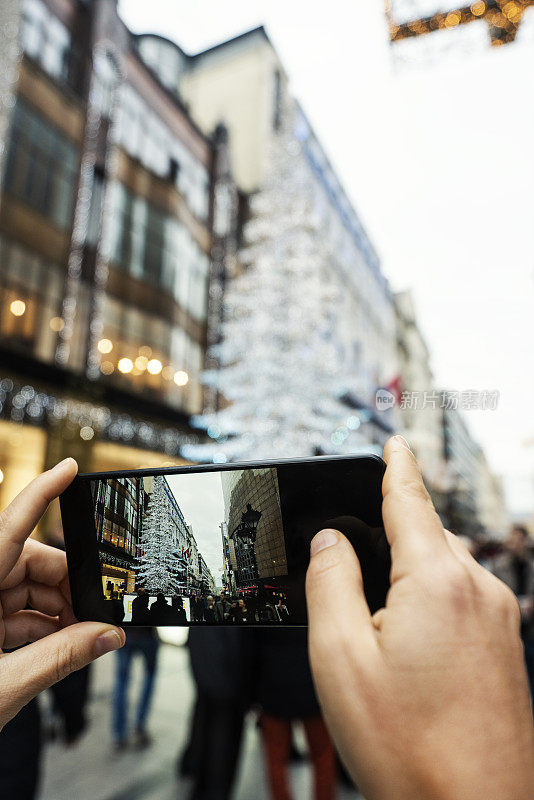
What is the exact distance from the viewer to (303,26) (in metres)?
7.08

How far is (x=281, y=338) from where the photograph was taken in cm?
1048

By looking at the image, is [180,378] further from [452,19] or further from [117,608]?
[117,608]

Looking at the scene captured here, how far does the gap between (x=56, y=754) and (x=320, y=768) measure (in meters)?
2.19

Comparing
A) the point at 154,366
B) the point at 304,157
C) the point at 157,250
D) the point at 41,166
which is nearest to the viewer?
the point at 41,166

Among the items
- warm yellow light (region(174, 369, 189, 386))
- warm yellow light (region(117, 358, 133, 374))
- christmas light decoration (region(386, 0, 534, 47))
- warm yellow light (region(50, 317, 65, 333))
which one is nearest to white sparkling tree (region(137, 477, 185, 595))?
christmas light decoration (region(386, 0, 534, 47))

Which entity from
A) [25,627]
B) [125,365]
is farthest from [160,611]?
[125,365]

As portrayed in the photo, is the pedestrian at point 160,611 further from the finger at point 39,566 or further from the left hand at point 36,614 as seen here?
the finger at point 39,566

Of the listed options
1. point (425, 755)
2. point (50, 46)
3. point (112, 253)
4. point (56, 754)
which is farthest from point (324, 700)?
point (50, 46)

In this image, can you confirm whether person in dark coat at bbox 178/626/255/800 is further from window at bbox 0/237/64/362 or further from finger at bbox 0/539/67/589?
window at bbox 0/237/64/362

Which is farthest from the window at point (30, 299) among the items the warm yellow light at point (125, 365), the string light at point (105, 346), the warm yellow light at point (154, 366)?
the warm yellow light at point (154, 366)

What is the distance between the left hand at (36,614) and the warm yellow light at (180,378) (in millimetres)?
12555

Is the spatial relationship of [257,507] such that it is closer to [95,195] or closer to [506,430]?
[506,430]

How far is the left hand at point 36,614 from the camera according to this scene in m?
0.88

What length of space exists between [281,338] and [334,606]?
32.5ft
